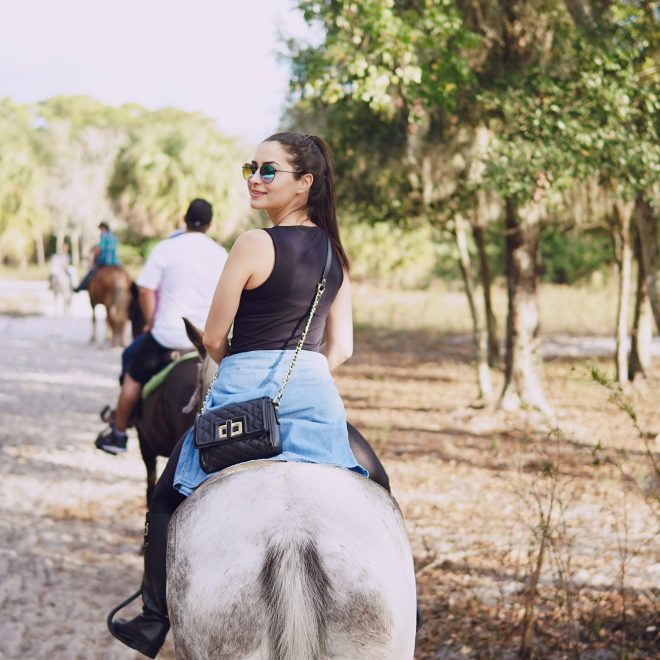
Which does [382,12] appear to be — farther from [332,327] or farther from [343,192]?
[343,192]

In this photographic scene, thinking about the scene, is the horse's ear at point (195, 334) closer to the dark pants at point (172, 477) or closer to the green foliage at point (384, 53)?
the dark pants at point (172, 477)

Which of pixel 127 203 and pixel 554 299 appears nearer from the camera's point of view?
pixel 554 299

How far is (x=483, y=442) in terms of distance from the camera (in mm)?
11422

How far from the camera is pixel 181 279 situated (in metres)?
5.94

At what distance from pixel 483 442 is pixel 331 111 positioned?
17.5 ft

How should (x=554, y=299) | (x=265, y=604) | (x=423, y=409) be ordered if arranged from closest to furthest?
(x=265, y=604) → (x=423, y=409) → (x=554, y=299)

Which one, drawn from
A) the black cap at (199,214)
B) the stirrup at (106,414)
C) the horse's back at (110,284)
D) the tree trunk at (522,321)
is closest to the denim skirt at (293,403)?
the black cap at (199,214)

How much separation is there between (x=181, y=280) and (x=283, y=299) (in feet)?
9.85

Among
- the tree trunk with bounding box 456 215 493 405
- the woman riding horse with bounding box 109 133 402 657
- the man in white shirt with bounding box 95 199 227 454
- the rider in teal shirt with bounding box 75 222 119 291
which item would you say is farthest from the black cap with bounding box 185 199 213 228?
the rider in teal shirt with bounding box 75 222 119 291

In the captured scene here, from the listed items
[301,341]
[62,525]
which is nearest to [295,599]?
[301,341]

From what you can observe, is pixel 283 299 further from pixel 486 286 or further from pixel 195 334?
pixel 486 286

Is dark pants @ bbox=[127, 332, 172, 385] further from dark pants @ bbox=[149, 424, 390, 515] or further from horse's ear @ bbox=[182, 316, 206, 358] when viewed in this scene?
dark pants @ bbox=[149, 424, 390, 515]

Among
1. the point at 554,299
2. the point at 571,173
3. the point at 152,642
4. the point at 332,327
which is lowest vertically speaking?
the point at 554,299

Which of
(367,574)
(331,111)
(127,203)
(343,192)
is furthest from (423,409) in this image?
(127,203)
